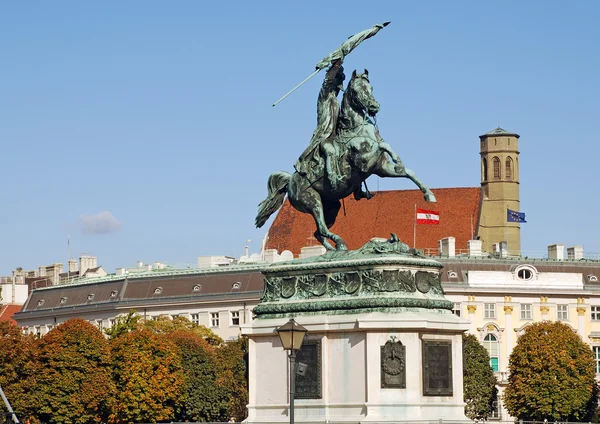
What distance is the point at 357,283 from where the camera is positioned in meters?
38.7

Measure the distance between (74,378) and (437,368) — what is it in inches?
1737

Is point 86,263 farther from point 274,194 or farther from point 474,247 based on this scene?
point 274,194

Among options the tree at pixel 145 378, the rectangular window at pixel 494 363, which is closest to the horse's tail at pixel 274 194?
the tree at pixel 145 378

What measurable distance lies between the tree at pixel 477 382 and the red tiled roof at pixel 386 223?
4062 cm

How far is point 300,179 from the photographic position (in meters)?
41.2

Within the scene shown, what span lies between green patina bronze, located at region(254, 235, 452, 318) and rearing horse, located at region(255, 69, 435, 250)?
125 cm

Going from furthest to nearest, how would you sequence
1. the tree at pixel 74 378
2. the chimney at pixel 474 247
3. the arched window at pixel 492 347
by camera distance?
the chimney at pixel 474 247 < the arched window at pixel 492 347 < the tree at pixel 74 378

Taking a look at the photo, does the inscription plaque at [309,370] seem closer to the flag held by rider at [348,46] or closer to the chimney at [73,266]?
the flag held by rider at [348,46]

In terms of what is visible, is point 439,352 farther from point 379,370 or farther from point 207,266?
point 207,266

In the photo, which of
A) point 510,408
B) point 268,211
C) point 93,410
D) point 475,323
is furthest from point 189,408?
point 268,211

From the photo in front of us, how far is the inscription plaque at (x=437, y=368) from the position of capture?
125ft

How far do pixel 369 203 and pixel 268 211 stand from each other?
10066 centimetres

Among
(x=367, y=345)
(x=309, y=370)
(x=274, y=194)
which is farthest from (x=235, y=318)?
(x=367, y=345)

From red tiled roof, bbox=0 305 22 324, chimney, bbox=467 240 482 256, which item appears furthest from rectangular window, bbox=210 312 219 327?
red tiled roof, bbox=0 305 22 324
